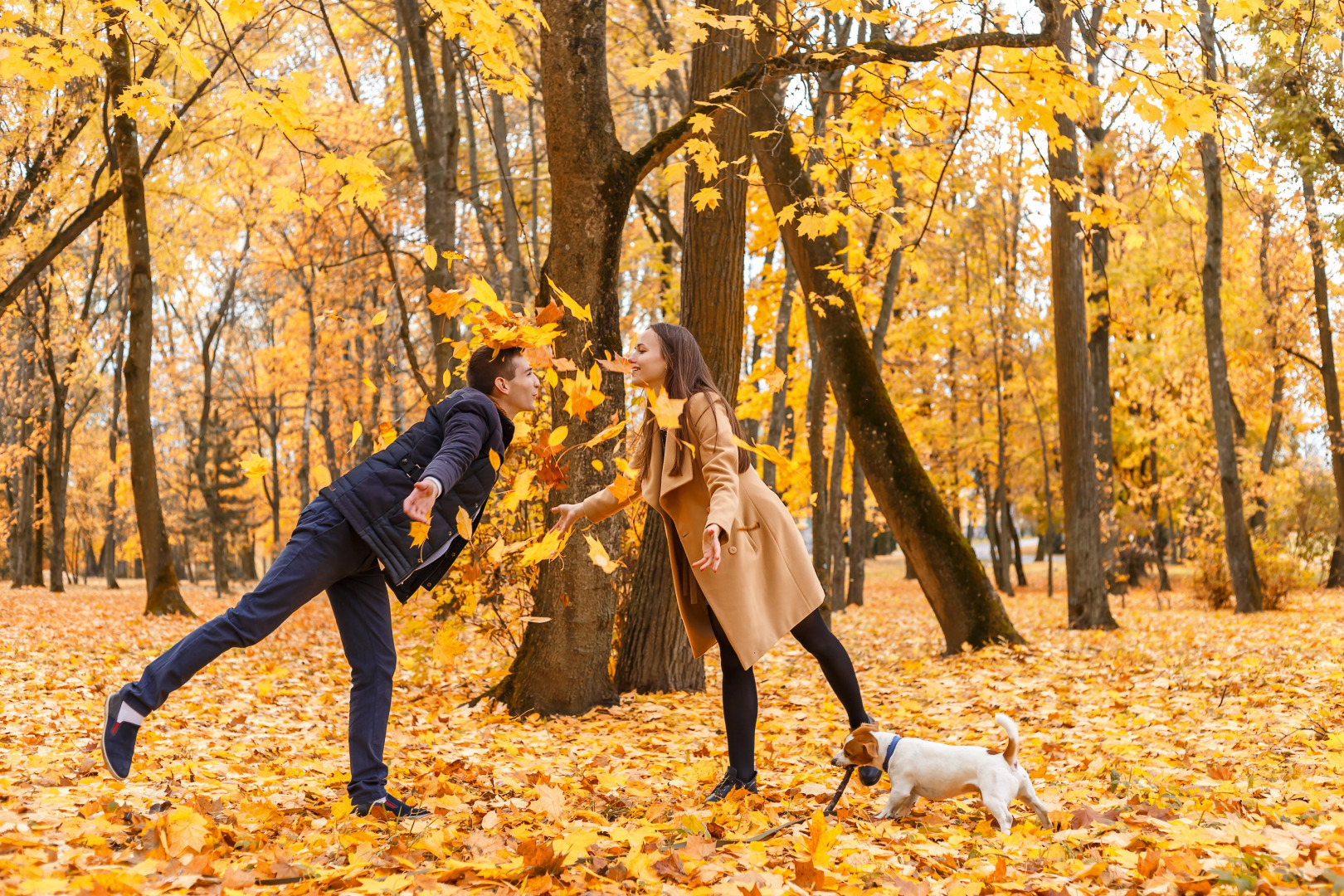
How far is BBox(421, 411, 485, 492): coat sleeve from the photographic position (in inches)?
116

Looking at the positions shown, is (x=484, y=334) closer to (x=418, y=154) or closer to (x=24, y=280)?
(x=418, y=154)

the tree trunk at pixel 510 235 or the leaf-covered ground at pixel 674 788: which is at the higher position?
the tree trunk at pixel 510 235

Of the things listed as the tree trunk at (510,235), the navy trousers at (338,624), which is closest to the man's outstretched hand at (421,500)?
the navy trousers at (338,624)

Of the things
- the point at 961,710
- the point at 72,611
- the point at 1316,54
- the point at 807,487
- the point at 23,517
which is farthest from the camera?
the point at 23,517

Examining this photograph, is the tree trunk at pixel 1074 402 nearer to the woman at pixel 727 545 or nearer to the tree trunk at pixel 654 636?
the tree trunk at pixel 654 636

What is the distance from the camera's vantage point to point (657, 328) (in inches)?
143

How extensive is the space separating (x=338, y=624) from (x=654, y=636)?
3314 mm

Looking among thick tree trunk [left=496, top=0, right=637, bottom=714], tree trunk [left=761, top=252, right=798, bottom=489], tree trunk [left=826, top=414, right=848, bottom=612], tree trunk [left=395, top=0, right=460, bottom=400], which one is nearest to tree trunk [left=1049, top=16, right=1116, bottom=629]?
tree trunk [left=761, top=252, right=798, bottom=489]

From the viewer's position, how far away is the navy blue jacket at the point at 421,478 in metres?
3.07

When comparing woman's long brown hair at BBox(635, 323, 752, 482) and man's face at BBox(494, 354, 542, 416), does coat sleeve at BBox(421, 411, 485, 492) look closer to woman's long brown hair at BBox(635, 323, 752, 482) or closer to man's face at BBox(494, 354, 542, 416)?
man's face at BBox(494, 354, 542, 416)

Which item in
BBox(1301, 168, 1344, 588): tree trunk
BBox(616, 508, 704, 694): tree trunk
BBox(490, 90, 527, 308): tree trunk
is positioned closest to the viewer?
BBox(616, 508, 704, 694): tree trunk

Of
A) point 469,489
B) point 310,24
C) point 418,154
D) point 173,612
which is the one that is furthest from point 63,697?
point 310,24

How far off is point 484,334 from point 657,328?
672 millimetres

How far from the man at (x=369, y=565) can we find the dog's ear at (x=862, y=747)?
154 cm
